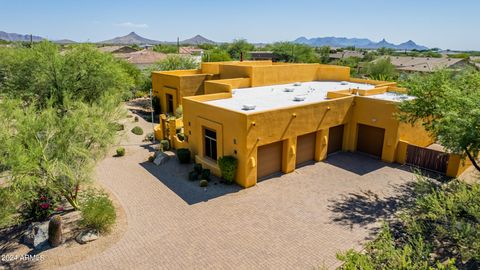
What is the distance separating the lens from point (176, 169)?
747 inches

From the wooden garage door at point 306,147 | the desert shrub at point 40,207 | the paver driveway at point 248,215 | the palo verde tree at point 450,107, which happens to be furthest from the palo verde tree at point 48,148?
the palo verde tree at point 450,107

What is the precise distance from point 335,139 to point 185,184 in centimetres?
1148

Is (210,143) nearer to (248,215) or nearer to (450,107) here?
(248,215)

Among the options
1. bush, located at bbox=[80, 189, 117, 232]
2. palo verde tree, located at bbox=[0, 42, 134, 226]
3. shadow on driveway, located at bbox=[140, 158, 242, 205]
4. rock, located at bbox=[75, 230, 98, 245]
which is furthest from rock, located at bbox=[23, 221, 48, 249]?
shadow on driveway, located at bbox=[140, 158, 242, 205]

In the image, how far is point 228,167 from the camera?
16359mm

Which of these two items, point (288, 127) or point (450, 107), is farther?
point (288, 127)

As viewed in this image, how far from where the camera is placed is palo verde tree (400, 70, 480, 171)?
1169 cm

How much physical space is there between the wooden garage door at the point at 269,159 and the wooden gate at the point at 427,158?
890 cm

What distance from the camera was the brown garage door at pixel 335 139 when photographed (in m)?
21.3

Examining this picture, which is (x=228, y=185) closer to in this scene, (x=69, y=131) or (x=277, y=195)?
(x=277, y=195)

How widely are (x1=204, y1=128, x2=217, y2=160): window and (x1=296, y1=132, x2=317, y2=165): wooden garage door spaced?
17.7 feet

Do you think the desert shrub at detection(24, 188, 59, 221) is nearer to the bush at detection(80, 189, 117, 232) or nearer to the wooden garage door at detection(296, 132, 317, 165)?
the bush at detection(80, 189, 117, 232)

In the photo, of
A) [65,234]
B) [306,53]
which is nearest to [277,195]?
[65,234]

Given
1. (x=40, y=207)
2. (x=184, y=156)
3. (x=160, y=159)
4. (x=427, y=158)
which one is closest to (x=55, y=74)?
(x=160, y=159)
